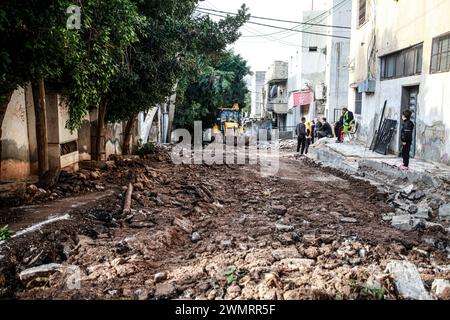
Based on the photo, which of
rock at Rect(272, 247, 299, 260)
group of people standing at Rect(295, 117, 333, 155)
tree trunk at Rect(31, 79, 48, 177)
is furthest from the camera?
group of people standing at Rect(295, 117, 333, 155)

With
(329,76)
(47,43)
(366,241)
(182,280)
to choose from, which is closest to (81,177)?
(47,43)

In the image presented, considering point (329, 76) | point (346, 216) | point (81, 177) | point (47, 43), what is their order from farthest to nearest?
point (329, 76) < point (81, 177) < point (346, 216) < point (47, 43)

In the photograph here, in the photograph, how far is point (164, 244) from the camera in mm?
5426

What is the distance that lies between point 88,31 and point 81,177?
3471 mm

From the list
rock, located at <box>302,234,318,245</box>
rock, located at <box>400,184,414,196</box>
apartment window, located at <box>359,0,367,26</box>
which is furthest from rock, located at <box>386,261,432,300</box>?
apartment window, located at <box>359,0,367,26</box>

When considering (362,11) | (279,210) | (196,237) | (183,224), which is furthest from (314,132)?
(196,237)

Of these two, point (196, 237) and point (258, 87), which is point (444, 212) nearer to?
point (196, 237)

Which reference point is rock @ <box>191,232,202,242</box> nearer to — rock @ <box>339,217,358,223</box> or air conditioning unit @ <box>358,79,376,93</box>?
rock @ <box>339,217,358,223</box>

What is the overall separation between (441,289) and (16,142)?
8.22 meters

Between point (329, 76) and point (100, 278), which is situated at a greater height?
point (329, 76)

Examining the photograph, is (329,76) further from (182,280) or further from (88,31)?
(182,280)

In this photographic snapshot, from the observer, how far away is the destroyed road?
3914 mm

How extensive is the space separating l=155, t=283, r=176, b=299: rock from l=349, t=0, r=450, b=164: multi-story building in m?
8.27
